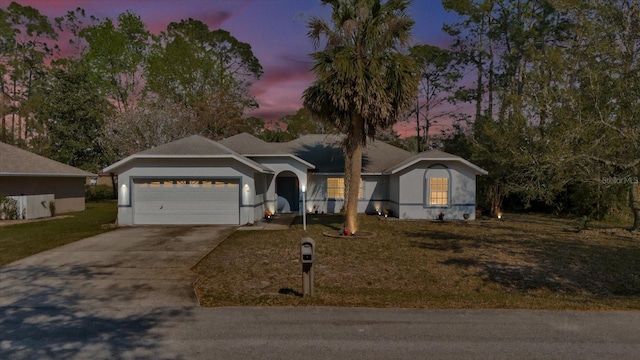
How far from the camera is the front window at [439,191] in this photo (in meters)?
21.7

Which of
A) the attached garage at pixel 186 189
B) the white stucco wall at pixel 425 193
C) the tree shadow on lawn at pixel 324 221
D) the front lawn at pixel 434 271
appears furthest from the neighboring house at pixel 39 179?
the white stucco wall at pixel 425 193

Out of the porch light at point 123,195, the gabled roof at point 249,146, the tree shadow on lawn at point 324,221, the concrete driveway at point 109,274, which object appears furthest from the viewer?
the gabled roof at point 249,146

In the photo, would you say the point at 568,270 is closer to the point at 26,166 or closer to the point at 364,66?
the point at 364,66

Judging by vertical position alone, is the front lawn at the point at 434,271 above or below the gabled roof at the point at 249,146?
below

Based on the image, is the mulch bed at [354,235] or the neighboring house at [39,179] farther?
the neighboring house at [39,179]

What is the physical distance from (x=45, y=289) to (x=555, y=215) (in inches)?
1109

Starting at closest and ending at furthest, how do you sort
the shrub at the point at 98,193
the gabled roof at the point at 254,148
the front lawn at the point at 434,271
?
the front lawn at the point at 434,271 < the gabled roof at the point at 254,148 < the shrub at the point at 98,193

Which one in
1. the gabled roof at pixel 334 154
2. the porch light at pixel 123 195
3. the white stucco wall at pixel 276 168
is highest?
the gabled roof at pixel 334 154

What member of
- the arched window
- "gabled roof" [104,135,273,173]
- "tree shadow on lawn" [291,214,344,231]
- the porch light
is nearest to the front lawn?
"tree shadow on lawn" [291,214,344,231]

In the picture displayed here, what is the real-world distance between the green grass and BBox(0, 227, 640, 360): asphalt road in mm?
4639

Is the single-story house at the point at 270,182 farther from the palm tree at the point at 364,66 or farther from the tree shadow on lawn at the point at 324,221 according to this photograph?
the palm tree at the point at 364,66

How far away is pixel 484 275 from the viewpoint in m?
9.80

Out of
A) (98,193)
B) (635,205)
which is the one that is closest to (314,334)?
(635,205)

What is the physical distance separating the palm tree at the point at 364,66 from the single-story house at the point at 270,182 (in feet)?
14.8
